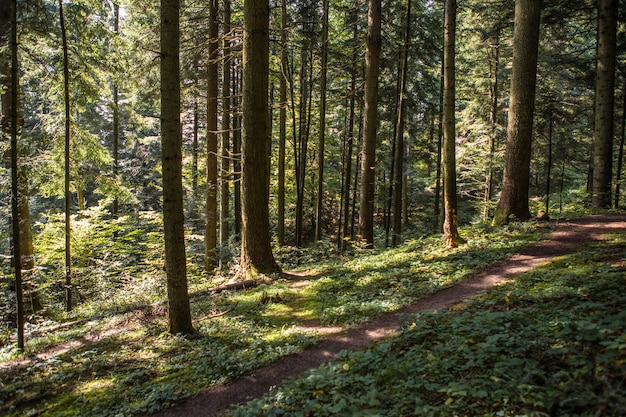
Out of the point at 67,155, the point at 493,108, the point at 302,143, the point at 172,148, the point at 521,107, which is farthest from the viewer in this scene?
the point at 493,108

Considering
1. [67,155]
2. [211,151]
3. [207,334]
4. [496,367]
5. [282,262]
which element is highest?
[211,151]

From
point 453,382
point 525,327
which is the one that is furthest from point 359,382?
point 525,327

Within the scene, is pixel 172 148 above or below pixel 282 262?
above

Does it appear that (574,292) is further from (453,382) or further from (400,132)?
(400,132)

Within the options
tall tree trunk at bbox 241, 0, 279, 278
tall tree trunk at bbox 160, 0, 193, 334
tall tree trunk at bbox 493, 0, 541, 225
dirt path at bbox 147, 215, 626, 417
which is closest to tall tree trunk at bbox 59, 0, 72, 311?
tall tree trunk at bbox 241, 0, 279, 278

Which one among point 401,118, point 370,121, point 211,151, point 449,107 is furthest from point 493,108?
point 211,151

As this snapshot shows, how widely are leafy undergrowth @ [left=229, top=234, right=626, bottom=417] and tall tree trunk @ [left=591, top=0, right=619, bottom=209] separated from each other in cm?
934

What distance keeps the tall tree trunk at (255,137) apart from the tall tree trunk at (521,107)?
687 cm

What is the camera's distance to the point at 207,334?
7.41 metres

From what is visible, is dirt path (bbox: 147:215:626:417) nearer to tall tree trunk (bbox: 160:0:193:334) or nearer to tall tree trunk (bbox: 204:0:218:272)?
tall tree trunk (bbox: 160:0:193:334)

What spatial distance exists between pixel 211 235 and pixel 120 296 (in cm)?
379

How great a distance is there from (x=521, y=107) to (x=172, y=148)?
9.27 m

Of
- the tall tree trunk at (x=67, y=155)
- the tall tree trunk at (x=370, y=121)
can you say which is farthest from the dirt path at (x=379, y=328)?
the tall tree trunk at (x=67, y=155)

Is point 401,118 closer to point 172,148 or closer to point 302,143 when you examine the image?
point 302,143
